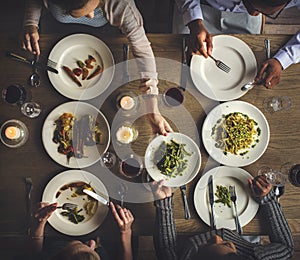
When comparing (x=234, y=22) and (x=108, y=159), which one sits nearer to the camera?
(x=108, y=159)

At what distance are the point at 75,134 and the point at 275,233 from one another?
31.5 inches

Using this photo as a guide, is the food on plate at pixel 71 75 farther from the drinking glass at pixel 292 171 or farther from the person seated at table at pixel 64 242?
the drinking glass at pixel 292 171

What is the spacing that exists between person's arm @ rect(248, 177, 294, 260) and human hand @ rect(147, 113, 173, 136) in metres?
0.38

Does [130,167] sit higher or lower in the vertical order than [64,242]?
higher

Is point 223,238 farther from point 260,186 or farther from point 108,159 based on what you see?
point 108,159

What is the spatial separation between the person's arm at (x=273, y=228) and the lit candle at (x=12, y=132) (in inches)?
34.0

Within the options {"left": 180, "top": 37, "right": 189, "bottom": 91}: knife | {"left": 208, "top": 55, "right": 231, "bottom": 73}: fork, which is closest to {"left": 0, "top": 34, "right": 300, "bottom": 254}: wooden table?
{"left": 180, "top": 37, "right": 189, "bottom": 91}: knife

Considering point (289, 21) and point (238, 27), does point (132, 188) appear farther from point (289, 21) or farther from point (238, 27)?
point (289, 21)

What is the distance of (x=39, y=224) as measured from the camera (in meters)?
1.24

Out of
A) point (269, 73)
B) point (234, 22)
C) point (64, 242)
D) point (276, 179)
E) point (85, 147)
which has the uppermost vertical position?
point (234, 22)

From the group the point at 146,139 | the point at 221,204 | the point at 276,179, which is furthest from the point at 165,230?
the point at 276,179

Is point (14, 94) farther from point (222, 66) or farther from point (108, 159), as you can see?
point (222, 66)

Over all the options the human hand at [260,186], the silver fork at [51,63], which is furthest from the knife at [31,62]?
the human hand at [260,186]

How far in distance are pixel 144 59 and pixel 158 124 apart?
24 cm
